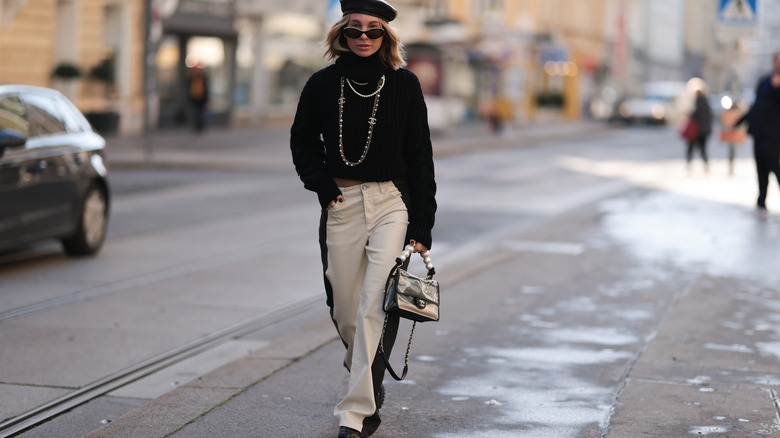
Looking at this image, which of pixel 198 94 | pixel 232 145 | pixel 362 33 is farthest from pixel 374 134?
pixel 198 94

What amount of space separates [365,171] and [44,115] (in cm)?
670

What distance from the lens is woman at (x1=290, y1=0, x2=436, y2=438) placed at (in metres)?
5.06

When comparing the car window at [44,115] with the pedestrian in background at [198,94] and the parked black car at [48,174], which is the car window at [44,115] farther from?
the pedestrian in background at [198,94]

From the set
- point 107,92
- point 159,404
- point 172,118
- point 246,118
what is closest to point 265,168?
point 107,92

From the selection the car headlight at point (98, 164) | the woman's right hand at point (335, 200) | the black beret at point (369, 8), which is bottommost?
the car headlight at point (98, 164)

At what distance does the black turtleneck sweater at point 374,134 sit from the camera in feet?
16.8

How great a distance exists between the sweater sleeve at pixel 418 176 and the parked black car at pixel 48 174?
5.68 m

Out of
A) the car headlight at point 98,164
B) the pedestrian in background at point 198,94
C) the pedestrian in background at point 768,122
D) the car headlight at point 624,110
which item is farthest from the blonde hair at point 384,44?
the car headlight at point 624,110

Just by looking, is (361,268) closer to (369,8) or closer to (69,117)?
(369,8)

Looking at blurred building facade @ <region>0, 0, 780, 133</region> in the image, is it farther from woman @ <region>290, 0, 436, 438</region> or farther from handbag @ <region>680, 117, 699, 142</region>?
woman @ <region>290, 0, 436, 438</region>

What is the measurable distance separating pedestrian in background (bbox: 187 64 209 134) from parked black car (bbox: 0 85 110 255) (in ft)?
64.9

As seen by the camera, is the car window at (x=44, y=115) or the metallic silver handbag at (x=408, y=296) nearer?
the metallic silver handbag at (x=408, y=296)

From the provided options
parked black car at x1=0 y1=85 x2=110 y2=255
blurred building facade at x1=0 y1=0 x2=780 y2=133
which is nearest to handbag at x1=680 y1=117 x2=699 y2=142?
blurred building facade at x1=0 y1=0 x2=780 y2=133

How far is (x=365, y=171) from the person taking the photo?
514cm
